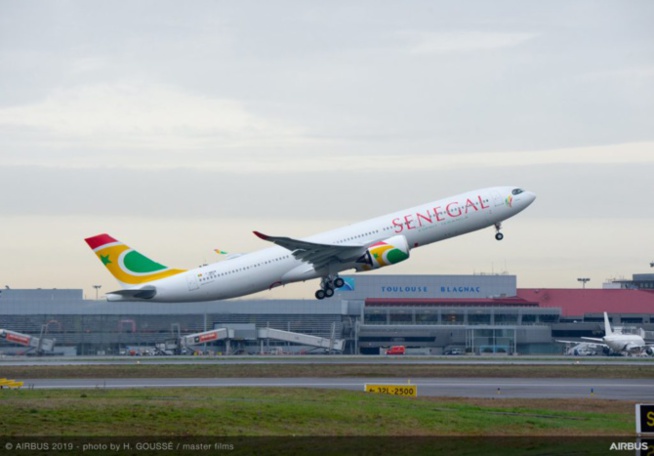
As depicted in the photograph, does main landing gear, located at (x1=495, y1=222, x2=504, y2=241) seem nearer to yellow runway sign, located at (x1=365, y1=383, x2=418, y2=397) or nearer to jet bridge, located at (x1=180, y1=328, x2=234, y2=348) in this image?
yellow runway sign, located at (x1=365, y1=383, x2=418, y2=397)

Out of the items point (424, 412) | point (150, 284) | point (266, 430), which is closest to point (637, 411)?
point (424, 412)

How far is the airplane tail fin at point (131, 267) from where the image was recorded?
74.4 metres

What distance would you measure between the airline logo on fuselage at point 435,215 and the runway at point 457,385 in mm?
10210

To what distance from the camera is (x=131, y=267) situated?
74.7 meters

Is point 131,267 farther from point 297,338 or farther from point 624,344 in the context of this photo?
point 624,344

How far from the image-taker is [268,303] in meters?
135

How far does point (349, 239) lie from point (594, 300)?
331 feet

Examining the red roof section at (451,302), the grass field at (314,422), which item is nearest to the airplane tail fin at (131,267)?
the grass field at (314,422)

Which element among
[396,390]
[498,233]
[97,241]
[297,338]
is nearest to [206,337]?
[297,338]

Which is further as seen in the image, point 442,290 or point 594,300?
point 442,290

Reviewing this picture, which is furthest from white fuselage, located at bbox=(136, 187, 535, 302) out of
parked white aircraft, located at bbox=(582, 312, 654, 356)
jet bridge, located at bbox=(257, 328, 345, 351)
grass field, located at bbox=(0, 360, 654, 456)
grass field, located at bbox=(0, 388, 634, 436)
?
parked white aircraft, located at bbox=(582, 312, 654, 356)

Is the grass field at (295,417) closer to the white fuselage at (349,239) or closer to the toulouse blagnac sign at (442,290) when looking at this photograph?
the white fuselage at (349,239)

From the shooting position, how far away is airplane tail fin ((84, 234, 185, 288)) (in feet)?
244

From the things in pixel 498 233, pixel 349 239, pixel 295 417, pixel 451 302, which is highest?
pixel 451 302
